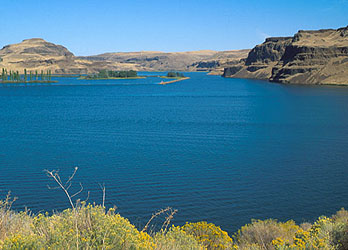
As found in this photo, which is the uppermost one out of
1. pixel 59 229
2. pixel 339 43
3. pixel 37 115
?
pixel 339 43

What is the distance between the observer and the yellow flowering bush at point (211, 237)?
11.0 meters

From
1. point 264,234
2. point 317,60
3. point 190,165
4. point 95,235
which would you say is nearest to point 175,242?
point 95,235

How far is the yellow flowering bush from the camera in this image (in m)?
11.0

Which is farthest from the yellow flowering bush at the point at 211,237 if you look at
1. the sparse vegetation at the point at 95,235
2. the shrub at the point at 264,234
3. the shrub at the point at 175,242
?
the shrub at the point at 175,242

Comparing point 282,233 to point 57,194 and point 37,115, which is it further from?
point 37,115

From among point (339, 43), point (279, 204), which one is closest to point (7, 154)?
point (279, 204)

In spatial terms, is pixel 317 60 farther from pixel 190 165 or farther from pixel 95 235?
pixel 95 235

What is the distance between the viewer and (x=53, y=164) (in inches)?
1025

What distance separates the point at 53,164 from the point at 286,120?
Answer: 3272 centimetres

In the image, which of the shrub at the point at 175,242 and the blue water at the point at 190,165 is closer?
the shrub at the point at 175,242

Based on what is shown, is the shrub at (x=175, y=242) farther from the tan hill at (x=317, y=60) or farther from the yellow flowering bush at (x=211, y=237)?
the tan hill at (x=317, y=60)

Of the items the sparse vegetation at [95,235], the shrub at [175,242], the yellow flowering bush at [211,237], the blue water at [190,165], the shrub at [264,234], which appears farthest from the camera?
the blue water at [190,165]

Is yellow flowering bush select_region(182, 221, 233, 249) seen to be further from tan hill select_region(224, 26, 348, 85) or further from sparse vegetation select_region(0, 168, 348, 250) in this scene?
tan hill select_region(224, 26, 348, 85)

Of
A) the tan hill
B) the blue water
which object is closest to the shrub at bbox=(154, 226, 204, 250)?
the blue water
